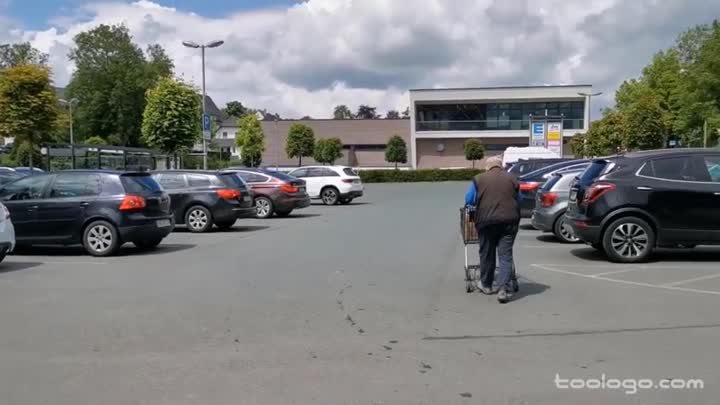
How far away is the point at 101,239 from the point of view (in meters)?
12.5

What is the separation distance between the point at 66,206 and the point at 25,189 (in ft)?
3.35

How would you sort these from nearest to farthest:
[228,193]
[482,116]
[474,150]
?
[228,193] < [474,150] < [482,116]

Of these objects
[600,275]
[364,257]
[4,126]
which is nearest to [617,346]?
[600,275]

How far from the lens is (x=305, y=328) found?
689 cm

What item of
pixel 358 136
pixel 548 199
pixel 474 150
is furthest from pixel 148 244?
pixel 358 136

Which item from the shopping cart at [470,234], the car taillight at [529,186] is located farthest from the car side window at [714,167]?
the car taillight at [529,186]

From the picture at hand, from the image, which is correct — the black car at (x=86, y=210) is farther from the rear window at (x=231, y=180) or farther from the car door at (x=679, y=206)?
the car door at (x=679, y=206)

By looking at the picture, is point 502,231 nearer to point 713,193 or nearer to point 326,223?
point 713,193

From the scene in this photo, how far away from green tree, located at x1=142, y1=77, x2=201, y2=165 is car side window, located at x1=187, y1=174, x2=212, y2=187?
59.2 ft

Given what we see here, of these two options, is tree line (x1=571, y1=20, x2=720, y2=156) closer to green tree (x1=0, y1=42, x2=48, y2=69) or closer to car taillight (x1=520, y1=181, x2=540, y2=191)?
car taillight (x1=520, y1=181, x2=540, y2=191)

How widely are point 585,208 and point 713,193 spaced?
1.87 m

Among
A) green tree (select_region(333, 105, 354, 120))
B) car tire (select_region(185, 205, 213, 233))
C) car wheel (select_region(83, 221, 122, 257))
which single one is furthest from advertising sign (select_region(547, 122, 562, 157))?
green tree (select_region(333, 105, 354, 120))

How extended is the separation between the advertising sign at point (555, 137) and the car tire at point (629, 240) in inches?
1242

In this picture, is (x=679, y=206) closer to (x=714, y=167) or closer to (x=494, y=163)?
(x=714, y=167)
